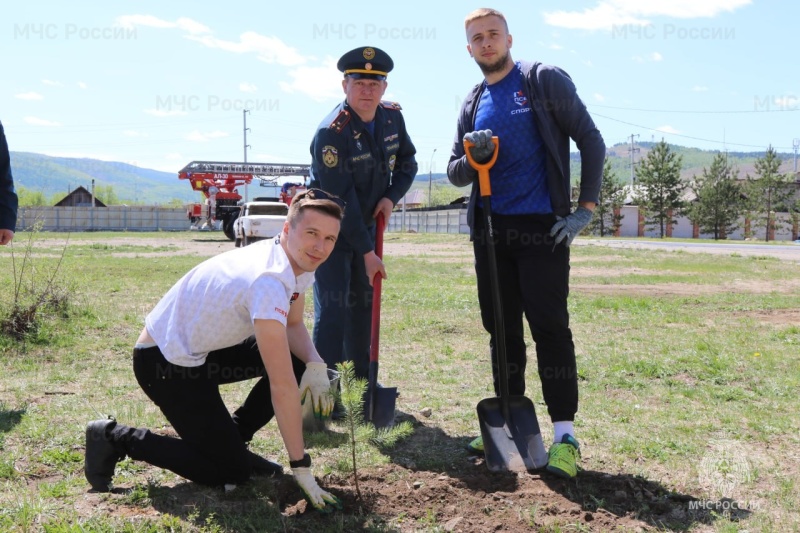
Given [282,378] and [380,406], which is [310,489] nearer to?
[282,378]

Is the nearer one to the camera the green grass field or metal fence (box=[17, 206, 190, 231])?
the green grass field

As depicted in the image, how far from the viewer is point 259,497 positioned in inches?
121

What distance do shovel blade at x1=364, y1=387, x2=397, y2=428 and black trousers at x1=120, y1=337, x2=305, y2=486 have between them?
3.19ft

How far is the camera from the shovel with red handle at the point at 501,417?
134 inches

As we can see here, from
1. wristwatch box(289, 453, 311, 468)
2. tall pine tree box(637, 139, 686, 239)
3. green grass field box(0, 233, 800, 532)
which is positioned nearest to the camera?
wristwatch box(289, 453, 311, 468)

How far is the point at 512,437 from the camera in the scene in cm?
350

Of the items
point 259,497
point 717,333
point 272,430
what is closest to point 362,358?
point 272,430

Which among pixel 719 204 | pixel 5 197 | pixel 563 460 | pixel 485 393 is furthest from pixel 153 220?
pixel 563 460

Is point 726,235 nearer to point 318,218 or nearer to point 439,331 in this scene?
point 439,331

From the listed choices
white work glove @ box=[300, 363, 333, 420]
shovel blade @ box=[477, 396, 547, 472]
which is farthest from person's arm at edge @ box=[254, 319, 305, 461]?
shovel blade @ box=[477, 396, 547, 472]

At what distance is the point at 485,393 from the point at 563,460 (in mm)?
1740

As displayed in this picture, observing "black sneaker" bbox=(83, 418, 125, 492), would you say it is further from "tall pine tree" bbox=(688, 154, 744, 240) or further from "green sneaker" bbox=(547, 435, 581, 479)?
"tall pine tree" bbox=(688, 154, 744, 240)

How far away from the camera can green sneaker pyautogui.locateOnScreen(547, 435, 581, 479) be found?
3.24 metres

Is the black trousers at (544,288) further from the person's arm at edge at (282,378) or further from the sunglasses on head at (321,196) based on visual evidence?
the person's arm at edge at (282,378)
